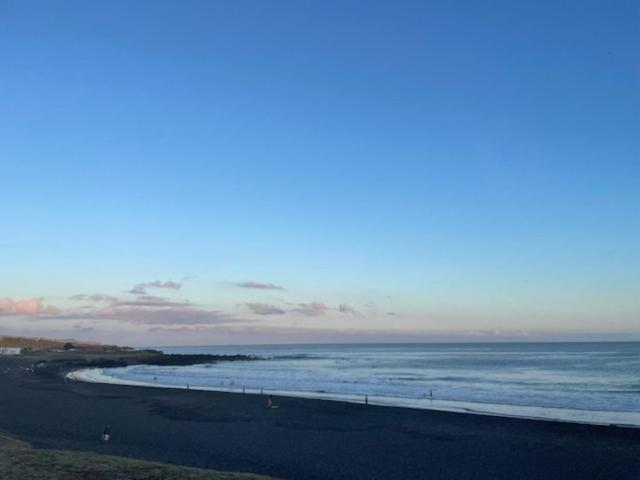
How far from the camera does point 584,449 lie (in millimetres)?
20172

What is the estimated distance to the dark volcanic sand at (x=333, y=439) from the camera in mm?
17812

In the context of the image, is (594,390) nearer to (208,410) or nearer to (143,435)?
(208,410)

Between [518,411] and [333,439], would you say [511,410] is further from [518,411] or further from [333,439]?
[333,439]

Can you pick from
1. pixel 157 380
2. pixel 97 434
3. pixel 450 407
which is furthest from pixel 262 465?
pixel 157 380

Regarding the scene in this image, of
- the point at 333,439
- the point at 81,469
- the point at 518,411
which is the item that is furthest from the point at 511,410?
the point at 81,469

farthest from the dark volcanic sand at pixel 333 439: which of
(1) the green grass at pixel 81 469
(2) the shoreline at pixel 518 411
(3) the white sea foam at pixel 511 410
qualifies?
(1) the green grass at pixel 81 469

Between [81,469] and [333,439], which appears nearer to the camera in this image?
[81,469]

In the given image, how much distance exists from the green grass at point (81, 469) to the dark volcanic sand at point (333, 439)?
369 cm

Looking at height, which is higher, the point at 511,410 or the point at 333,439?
the point at 333,439

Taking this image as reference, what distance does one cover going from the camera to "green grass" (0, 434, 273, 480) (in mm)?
12320

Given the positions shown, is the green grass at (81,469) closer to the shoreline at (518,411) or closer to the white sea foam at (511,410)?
the shoreline at (518,411)

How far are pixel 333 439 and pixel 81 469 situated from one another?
461 inches

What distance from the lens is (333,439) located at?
22.8 m

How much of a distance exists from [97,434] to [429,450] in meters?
12.7
